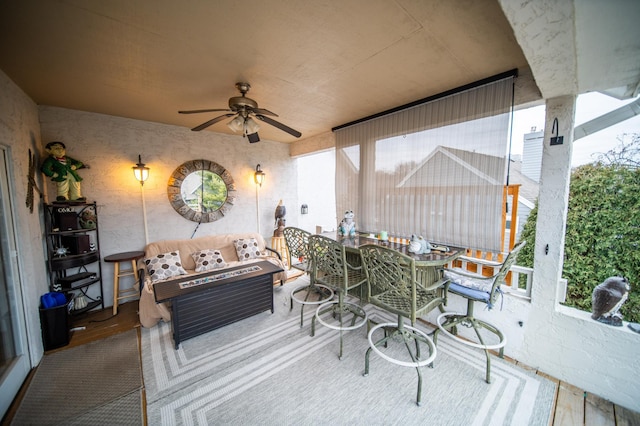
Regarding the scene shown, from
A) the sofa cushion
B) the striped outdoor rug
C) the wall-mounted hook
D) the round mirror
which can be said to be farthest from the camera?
the round mirror

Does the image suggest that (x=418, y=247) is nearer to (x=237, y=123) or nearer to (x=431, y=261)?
(x=431, y=261)

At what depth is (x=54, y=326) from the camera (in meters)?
2.36

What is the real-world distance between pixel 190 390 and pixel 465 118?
3695 mm

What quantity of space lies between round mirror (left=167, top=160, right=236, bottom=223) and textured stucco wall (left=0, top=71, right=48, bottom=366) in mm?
1516

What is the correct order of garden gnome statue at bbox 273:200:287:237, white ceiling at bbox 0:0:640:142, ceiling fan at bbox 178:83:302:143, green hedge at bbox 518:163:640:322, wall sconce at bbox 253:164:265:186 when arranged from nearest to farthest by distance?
white ceiling at bbox 0:0:640:142 < ceiling fan at bbox 178:83:302:143 < green hedge at bbox 518:163:640:322 < wall sconce at bbox 253:164:265:186 < garden gnome statue at bbox 273:200:287:237

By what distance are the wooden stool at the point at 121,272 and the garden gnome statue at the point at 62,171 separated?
2.87ft

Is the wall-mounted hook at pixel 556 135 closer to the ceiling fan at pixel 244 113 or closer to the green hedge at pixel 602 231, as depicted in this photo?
the green hedge at pixel 602 231

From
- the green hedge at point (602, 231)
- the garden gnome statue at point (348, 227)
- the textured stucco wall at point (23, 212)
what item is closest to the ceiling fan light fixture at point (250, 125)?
the garden gnome statue at point (348, 227)

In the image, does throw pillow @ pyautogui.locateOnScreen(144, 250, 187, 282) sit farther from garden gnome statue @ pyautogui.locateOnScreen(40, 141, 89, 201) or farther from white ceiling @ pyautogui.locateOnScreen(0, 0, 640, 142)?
white ceiling @ pyautogui.locateOnScreen(0, 0, 640, 142)

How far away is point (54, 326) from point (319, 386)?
9.30ft

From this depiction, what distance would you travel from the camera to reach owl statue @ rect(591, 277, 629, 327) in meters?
1.74

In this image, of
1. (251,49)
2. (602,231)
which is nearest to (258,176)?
(251,49)

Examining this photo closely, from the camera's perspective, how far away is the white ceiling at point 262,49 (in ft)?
4.44

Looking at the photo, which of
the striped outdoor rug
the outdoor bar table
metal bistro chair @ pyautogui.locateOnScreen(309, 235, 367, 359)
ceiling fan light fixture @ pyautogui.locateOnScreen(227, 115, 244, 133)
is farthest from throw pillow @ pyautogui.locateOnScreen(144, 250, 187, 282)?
the outdoor bar table
